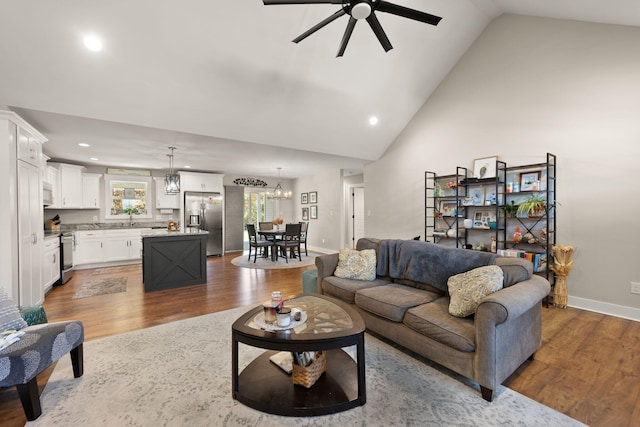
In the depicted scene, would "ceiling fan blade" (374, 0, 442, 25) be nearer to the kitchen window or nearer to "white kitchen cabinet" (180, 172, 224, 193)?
"white kitchen cabinet" (180, 172, 224, 193)

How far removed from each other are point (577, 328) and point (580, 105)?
2.73 m

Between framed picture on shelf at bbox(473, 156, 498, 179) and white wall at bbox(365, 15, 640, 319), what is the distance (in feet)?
0.50

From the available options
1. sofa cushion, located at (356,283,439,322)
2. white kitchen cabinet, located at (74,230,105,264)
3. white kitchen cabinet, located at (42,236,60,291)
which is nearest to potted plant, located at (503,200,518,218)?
sofa cushion, located at (356,283,439,322)

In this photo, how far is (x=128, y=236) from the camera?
6.43 metres

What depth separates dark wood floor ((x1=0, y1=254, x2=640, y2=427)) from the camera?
5.91 feet

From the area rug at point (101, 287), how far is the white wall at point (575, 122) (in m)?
6.05

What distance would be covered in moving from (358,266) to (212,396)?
1.89 meters

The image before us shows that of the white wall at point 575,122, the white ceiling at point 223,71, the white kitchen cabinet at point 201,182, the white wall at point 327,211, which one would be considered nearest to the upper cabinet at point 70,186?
the white ceiling at point 223,71

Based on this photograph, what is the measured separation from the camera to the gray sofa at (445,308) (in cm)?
179

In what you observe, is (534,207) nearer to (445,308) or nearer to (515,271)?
(515,271)

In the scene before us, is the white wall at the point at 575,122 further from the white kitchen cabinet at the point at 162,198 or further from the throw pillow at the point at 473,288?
the white kitchen cabinet at the point at 162,198

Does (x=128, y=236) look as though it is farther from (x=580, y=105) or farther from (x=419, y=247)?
(x=580, y=105)

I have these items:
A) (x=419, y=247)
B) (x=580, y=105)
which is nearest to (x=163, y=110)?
(x=419, y=247)

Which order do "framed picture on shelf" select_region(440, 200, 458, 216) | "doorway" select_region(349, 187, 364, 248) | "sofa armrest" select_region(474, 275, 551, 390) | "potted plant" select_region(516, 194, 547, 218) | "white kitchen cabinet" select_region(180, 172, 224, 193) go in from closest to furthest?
1. "sofa armrest" select_region(474, 275, 551, 390)
2. "potted plant" select_region(516, 194, 547, 218)
3. "framed picture on shelf" select_region(440, 200, 458, 216)
4. "white kitchen cabinet" select_region(180, 172, 224, 193)
5. "doorway" select_region(349, 187, 364, 248)
